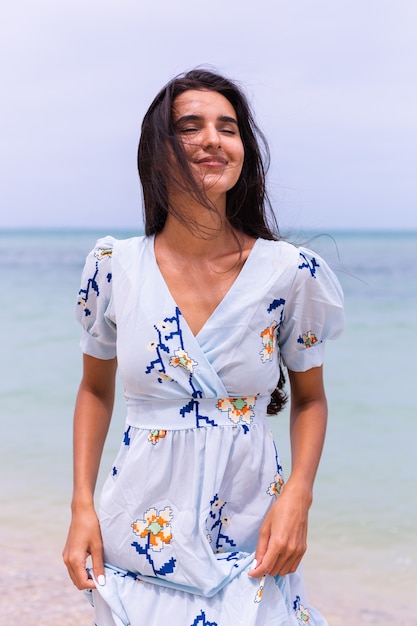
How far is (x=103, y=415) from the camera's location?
1.79 m

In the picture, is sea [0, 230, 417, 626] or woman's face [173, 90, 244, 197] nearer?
woman's face [173, 90, 244, 197]

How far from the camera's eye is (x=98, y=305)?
1.73 m

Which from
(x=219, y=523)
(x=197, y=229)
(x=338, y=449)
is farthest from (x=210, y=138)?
(x=338, y=449)

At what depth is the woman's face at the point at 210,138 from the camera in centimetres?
163

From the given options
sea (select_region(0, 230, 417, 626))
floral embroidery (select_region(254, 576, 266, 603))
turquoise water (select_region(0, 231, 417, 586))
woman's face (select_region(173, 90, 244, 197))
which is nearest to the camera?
floral embroidery (select_region(254, 576, 266, 603))

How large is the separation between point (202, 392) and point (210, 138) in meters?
0.42

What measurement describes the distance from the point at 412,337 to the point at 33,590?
20.9ft

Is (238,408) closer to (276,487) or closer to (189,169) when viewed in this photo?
(276,487)

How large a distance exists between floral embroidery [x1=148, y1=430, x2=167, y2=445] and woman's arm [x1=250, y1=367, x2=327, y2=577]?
22cm

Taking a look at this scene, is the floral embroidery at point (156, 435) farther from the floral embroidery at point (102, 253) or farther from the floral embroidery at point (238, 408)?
the floral embroidery at point (102, 253)

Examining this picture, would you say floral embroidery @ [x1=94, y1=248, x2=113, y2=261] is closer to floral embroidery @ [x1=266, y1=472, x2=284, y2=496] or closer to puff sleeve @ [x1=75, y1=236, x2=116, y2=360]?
puff sleeve @ [x1=75, y1=236, x2=116, y2=360]

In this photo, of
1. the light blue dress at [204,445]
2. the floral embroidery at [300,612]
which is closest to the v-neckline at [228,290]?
the light blue dress at [204,445]

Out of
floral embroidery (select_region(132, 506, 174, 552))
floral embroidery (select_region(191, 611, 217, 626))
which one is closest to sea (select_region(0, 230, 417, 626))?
floral embroidery (select_region(132, 506, 174, 552))

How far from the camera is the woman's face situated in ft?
5.34
